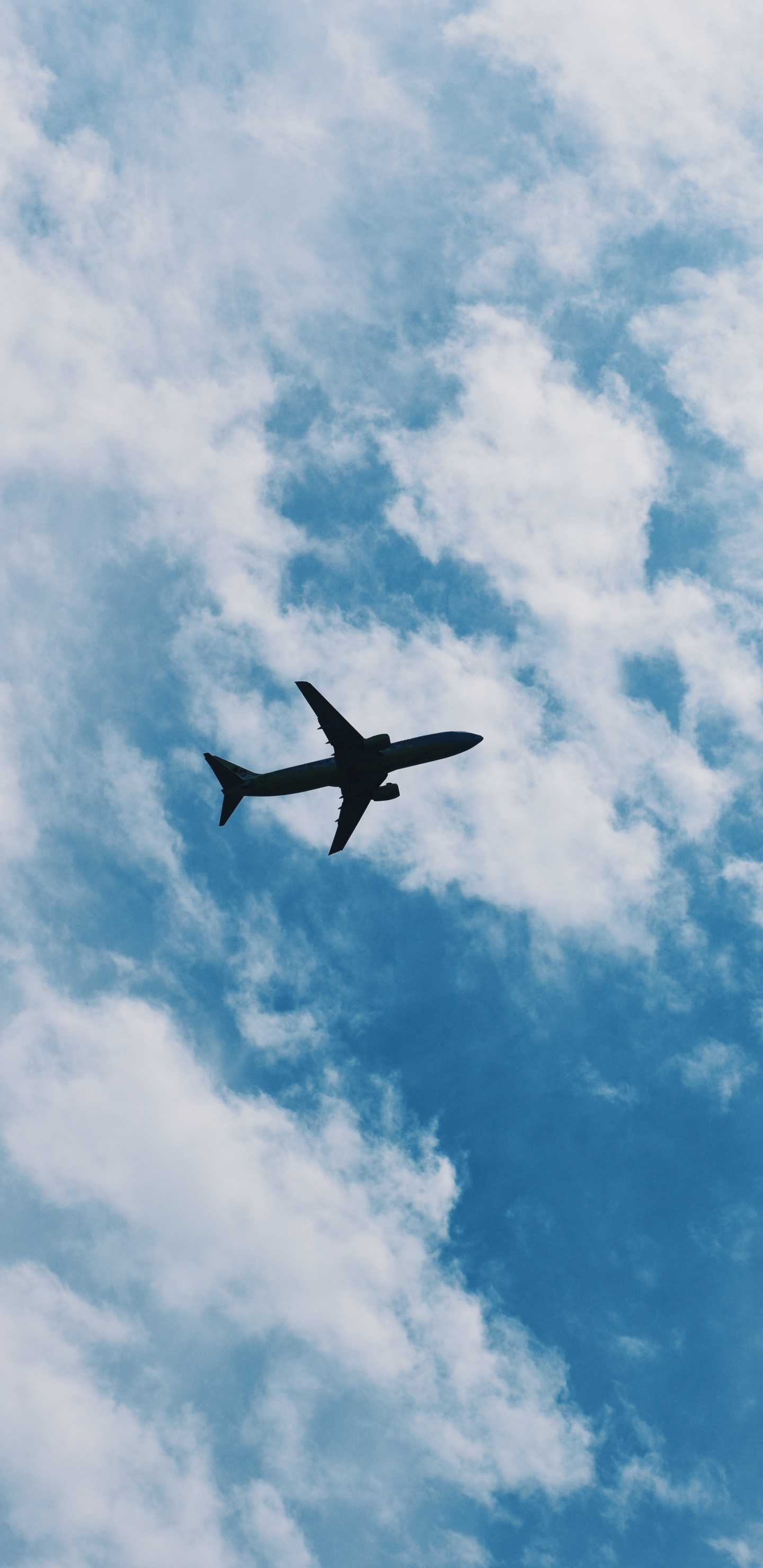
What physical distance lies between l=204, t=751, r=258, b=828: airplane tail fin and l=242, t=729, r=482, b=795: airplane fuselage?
4.06 m

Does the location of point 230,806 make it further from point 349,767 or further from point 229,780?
point 349,767

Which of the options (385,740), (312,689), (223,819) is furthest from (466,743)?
(223,819)

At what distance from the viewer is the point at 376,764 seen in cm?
10831

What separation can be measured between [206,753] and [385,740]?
20.4 metres

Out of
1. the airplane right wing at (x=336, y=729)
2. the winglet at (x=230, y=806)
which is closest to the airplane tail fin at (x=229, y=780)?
the winglet at (x=230, y=806)

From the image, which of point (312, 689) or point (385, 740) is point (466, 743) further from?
point (312, 689)

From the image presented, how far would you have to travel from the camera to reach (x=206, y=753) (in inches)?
4582

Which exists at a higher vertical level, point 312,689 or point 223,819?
point 312,689

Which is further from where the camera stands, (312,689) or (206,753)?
(206,753)

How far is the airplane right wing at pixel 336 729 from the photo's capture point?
347ft

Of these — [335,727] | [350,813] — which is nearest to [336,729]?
[335,727]

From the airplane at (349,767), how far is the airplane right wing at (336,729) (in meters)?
0.05

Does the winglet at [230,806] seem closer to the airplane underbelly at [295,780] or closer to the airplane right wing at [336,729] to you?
the airplane underbelly at [295,780]

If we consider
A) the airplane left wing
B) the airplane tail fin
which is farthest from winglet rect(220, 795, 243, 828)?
the airplane left wing
